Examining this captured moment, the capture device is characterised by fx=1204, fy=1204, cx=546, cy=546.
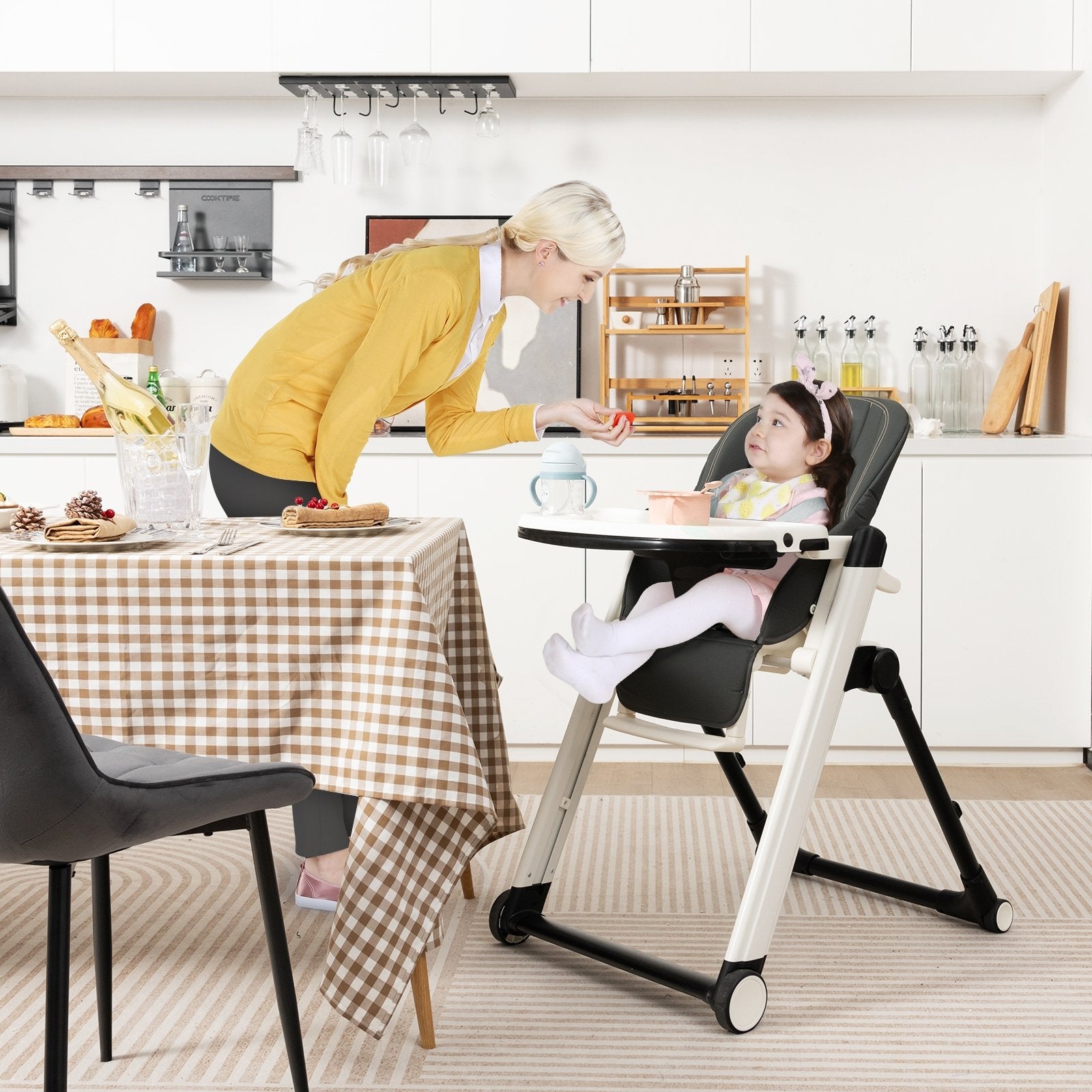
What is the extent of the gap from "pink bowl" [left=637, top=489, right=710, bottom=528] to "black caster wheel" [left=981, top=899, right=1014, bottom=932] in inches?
38.0

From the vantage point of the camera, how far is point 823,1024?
1853mm

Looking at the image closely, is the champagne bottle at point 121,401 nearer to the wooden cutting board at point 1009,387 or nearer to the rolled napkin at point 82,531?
the rolled napkin at point 82,531

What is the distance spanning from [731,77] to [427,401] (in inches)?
66.9

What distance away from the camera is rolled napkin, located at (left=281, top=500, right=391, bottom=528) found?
6.19 feet

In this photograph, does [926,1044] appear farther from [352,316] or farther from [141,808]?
[352,316]

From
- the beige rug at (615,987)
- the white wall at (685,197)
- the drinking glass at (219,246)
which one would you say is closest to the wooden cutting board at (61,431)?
the white wall at (685,197)

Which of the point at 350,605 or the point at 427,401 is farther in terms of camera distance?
the point at 427,401

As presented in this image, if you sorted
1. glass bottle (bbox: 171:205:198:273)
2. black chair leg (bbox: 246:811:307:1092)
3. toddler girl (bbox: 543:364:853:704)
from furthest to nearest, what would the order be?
glass bottle (bbox: 171:205:198:273) → toddler girl (bbox: 543:364:853:704) → black chair leg (bbox: 246:811:307:1092)

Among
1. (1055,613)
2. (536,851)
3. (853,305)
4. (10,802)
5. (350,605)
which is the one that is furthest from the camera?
(853,305)

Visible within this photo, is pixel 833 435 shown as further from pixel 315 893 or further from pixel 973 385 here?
pixel 973 385

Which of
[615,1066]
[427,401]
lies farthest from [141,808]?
[427,401]

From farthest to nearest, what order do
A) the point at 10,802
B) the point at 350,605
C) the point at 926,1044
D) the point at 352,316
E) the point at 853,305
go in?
the point at 853,305, the point at 352,316, the point at 926,1044, the point at 350,605, the point at 10,802
